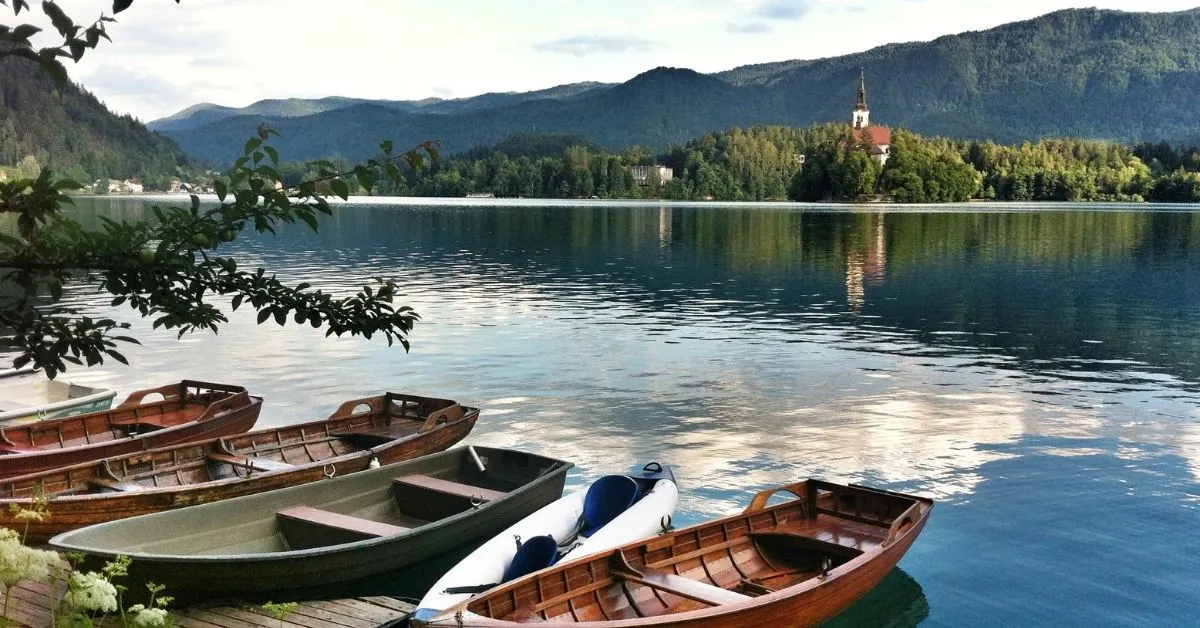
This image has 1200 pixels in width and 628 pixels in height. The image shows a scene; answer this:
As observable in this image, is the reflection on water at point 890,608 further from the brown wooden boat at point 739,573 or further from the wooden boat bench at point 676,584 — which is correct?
the wooden boat bench at point 676,584

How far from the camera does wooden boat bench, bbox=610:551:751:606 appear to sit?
34.1ft

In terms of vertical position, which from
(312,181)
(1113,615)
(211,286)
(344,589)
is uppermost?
(312,181)

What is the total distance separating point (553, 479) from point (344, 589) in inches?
140

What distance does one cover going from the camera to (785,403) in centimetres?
2508

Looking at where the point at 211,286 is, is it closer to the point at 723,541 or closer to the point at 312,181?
the point at 312,181

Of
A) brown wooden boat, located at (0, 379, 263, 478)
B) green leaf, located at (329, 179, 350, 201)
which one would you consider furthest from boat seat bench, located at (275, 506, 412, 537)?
green leaf, located at (329, 179, 350, 201)

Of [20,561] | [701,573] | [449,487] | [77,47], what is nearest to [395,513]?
[449,487]

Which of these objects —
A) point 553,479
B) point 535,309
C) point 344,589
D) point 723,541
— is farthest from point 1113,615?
point 535,309

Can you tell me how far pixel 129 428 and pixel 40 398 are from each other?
12.4 ft

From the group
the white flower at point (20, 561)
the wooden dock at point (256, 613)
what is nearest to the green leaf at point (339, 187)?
the white flower at point (20, 561)

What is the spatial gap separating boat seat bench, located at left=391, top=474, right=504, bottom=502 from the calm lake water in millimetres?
3878

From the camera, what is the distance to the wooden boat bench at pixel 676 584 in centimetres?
1040

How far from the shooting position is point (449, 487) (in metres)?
14.3

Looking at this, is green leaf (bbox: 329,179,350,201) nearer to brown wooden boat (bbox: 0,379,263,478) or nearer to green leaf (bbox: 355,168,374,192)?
green leaf (bbox: 355,168,374,192)
